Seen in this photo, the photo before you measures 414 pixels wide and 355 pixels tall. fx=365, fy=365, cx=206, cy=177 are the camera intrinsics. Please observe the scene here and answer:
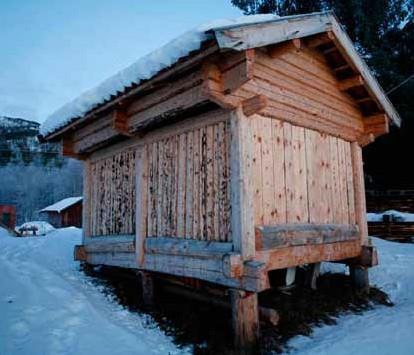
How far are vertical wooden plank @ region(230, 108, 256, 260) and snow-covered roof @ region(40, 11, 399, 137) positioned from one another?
111cm

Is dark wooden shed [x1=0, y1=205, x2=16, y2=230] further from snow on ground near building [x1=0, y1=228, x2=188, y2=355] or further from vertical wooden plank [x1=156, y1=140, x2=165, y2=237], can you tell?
vertical wooden plank [x1=156, y1=140, x2=165, y2=237]

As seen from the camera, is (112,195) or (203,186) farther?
(112,195)

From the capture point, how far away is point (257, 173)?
5.27 metres

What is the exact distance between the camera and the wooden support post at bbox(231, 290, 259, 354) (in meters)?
4.74

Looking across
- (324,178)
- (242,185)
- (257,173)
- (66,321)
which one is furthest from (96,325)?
(324,178)

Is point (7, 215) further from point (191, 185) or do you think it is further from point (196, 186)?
point (196, 186)

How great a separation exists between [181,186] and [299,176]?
6.54 ft

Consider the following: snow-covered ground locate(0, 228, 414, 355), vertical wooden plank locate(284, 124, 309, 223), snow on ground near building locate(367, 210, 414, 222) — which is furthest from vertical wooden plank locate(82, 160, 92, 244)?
snow on ground near building locate(367, 210, 414, 222)

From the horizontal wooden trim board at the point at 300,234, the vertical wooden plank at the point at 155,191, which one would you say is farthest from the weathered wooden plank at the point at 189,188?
the horizontal wooden trim board at the point at 300,234

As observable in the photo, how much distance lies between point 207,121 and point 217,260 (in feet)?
6.77

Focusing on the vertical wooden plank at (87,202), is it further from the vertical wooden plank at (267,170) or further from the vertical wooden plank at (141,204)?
the vertical wooden plank at (267,170)

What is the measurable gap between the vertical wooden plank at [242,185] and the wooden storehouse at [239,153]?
0.6 inches

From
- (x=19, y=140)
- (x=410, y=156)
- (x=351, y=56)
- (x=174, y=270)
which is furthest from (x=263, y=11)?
(x=19, y=140)

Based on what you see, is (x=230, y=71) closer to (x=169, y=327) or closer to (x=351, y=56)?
(x=351, y=56)
